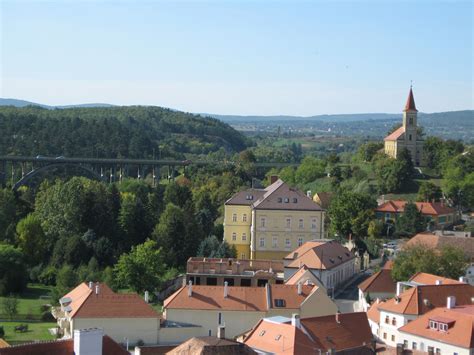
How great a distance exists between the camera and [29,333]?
43.6 metres

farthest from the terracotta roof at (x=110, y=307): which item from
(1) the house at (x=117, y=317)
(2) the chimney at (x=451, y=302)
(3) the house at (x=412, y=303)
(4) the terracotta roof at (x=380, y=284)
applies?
(2) the chimney at (x=451, y=302)

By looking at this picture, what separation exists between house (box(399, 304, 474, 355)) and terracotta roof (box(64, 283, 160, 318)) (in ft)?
38.8

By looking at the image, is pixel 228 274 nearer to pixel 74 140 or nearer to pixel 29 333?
pixel 29 333

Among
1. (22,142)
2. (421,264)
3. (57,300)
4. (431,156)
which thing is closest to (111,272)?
(57,300)

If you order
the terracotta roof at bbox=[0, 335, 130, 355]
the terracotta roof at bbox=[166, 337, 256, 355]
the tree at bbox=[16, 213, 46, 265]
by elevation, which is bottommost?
the tree at bbox=[16, 213, 46, 265]

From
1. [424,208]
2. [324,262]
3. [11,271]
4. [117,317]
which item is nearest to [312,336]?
[117,317]

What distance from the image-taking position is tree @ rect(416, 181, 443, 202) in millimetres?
83188

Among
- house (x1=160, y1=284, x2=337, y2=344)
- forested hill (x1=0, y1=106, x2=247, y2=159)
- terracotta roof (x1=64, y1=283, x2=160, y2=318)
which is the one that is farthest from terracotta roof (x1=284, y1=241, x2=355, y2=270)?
forested hill (x1=0, y1=106, x2=247, y2=159)

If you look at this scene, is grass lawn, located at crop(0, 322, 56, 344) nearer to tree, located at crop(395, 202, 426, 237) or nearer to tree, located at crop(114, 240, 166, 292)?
tree, located at crop(114, 240, 166, 292)

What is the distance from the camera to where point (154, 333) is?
40.9 m

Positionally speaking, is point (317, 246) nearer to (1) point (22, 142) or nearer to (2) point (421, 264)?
(2) point (421, 264)

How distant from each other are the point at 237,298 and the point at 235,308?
2.32 ft

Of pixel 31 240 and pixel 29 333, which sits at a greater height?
pixel 31 240

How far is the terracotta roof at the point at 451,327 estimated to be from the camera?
3609 centimetres
